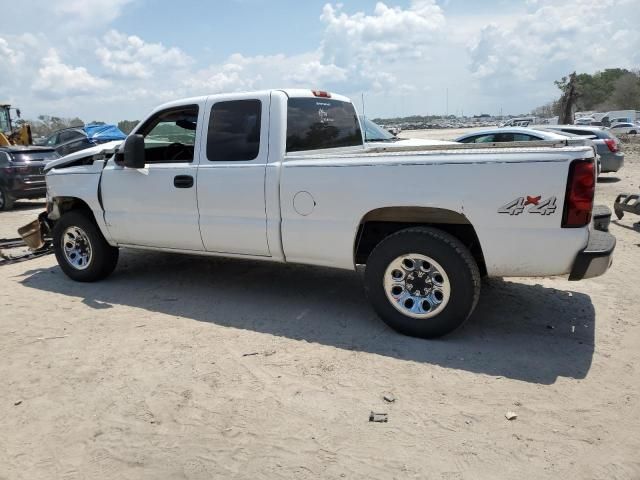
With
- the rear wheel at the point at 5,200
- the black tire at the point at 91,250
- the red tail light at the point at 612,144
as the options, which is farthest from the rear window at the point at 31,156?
the red tail light at the point at 612,144

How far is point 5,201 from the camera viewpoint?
43.1 feet

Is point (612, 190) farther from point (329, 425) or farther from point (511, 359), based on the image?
point (329, 425)

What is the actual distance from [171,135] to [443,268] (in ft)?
10.5

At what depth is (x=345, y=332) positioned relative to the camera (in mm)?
4566

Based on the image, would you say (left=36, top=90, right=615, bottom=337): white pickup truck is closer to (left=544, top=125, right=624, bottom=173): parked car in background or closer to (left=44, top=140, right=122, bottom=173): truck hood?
(left=44, top=140, right=122, bottom=173): truck hood

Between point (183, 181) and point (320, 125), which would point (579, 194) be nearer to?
point (320, 125)

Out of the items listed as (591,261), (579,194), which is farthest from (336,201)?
(591,261)

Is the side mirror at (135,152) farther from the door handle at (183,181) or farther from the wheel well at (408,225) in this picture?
the wheel well at (408,225)

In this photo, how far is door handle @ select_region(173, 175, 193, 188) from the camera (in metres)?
5.16

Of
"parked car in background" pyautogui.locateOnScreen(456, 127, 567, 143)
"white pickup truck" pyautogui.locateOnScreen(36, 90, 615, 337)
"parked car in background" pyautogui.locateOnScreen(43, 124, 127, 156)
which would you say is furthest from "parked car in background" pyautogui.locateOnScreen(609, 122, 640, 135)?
"white pickup truck" pyautogui.locateOnScreen(36, 90, 615, 337)

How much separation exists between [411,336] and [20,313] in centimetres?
387

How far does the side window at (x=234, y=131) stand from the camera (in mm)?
4918

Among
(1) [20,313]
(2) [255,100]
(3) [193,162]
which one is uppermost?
(2) [255,100]

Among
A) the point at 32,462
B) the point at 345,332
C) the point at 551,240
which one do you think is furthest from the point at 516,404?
the point at 32,462
